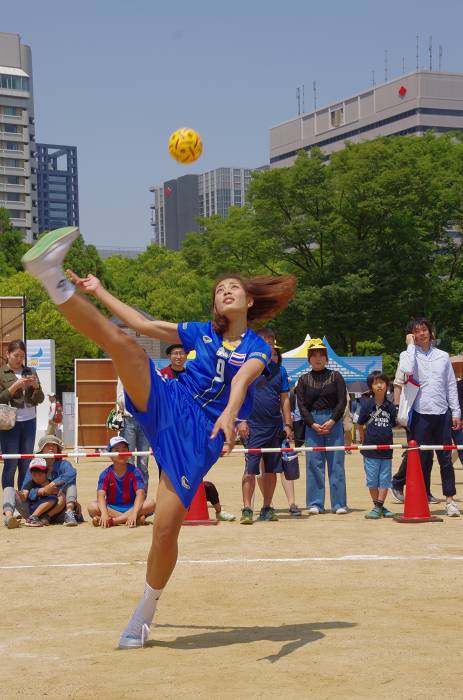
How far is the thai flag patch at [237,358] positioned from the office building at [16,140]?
5861 inches

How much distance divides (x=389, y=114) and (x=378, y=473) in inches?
5744

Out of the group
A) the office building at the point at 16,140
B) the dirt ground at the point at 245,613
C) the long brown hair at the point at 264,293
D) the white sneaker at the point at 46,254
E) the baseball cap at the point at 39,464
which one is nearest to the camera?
the dirt ground at the point at 245,613

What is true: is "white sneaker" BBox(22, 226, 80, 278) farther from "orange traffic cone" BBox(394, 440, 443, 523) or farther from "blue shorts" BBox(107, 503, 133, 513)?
"orange traffic cone" BBox(394, 440, 443, 523)

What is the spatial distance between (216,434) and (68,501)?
698 cm

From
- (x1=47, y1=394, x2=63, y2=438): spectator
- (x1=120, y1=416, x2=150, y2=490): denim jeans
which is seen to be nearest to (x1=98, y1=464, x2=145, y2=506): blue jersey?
(x1=120, y1=416, x2=150, y2=490): denim jeans

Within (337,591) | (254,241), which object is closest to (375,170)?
(254,241)

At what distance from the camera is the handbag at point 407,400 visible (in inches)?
489

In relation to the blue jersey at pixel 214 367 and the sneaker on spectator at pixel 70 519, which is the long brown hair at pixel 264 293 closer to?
the blue jersey at pixel 214 367

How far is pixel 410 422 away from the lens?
12664 millimetres

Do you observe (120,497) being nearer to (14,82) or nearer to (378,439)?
(378,439)

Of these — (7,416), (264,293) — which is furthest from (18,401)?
(264,293)

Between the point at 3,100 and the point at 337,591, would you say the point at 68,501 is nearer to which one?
Result: the point at 337,591

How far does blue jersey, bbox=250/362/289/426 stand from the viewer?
492 inches

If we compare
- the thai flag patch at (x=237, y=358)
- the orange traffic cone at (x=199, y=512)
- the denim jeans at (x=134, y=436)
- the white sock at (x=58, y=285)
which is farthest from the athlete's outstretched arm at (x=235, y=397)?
the denim jeans at (x=134, y=436)
